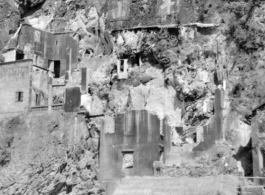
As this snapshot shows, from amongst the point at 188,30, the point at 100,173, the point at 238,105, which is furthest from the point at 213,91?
the point at 100,173

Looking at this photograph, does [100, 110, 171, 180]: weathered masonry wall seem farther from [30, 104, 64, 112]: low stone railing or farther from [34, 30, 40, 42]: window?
[34, 30, 40, 42]: window

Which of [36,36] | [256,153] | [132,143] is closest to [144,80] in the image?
[132,143]

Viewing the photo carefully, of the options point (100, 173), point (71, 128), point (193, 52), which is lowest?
point (100, 173)

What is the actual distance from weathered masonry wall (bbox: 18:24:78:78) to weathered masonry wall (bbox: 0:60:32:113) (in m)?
A: 7.64

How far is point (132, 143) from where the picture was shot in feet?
153

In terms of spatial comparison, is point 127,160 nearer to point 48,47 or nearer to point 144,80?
point 144,80

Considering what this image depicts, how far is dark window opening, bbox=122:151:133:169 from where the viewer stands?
46094 millimetres

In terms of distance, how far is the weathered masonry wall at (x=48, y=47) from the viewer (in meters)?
58.4

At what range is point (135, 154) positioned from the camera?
4612 centimetres

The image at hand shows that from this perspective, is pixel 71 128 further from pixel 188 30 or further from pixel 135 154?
pixel 188 30

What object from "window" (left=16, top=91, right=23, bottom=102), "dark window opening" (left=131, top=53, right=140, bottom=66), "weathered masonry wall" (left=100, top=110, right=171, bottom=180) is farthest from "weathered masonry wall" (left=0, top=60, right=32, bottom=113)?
"dark window opening" (left=131, top=53, right=140, bottom=66)

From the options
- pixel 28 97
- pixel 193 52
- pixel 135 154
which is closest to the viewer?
Answer: pixel 135 154

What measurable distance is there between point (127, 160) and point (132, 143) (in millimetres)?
1196

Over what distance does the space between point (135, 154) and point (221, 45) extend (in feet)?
41.6
